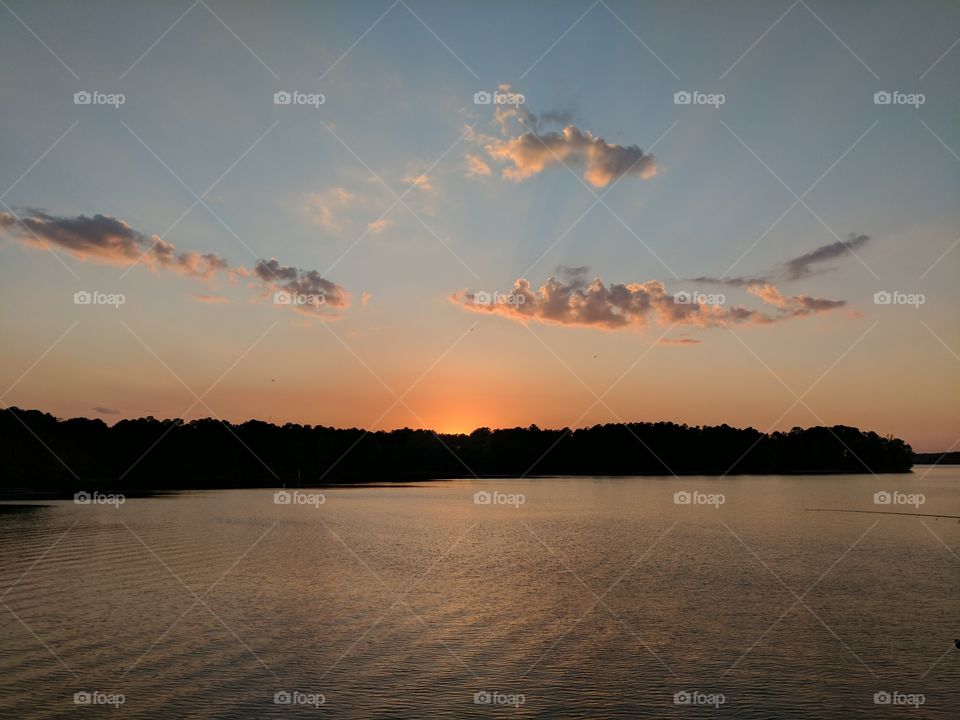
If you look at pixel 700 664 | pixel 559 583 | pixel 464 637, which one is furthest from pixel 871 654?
pixel 559 583

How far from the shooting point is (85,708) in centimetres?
2698

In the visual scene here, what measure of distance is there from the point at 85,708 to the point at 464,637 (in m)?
17.9

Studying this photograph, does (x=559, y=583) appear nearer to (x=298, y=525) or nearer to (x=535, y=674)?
(x=535, y=674)
